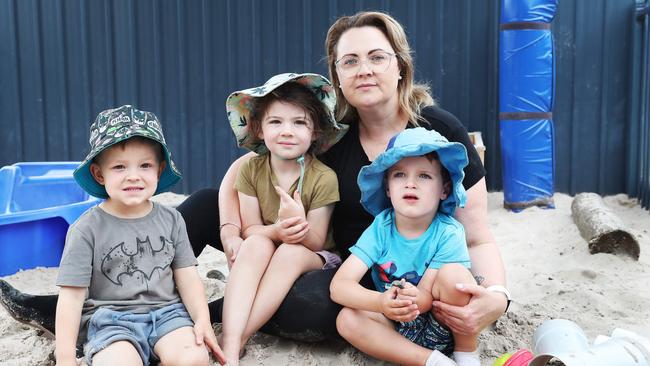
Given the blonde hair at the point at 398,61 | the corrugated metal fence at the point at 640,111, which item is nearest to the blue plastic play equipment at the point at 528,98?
the corrugated metal fence at the point at 640,111

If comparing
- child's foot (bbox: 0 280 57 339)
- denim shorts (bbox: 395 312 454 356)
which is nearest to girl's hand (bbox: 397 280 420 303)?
denim shorts (bbox: 395 312 454 356)

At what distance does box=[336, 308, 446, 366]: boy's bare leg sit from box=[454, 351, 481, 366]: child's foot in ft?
0.35

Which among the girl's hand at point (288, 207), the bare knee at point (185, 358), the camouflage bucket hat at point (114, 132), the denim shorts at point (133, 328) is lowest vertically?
the bare knee at point (185, 358)

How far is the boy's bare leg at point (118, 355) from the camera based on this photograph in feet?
6.08

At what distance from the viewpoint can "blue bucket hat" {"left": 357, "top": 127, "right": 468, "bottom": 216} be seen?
6.66 feet

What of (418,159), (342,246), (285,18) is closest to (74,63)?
(285,18)

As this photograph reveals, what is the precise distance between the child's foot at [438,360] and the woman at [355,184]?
9 cm

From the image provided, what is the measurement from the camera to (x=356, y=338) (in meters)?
2.09

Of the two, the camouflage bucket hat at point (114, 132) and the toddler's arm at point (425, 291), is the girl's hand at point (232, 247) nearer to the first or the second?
the camouflage bucket hat at point (114, 132)

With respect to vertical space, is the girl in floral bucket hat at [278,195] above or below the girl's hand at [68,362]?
above

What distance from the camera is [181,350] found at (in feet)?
6.43

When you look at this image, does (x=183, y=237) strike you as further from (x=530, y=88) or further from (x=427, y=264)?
(x=530, y=88)

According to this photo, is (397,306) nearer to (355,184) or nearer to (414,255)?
(414,255)

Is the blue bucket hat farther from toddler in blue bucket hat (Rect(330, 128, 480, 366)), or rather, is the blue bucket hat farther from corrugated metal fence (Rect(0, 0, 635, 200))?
corrugated metal fence (Rect(0, 0, 635, 200))
